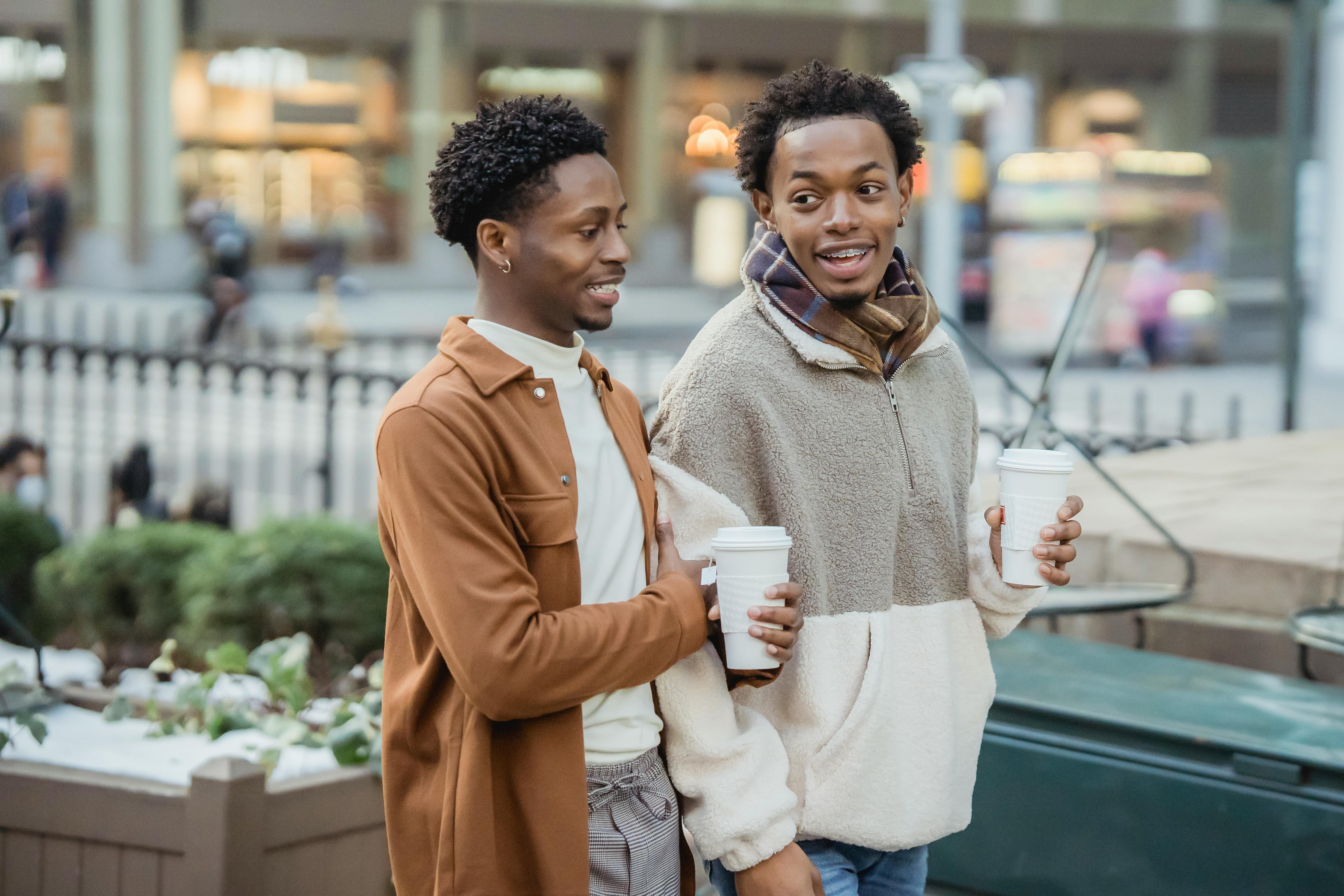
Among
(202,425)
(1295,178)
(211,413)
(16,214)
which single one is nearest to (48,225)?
(16,214)

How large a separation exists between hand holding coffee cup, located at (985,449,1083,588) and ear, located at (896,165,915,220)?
0.39 m

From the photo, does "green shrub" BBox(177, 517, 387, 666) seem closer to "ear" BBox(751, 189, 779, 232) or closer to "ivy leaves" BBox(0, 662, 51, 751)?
"ivy leaves" BBox(0, 662, 51, 751)

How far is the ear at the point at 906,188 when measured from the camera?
2.01 metres

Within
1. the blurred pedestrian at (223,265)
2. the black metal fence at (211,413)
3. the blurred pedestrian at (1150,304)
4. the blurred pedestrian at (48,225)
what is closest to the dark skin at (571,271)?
the black metal fence at (211,413)

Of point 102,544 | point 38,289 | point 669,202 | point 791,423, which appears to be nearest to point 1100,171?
point 669,202

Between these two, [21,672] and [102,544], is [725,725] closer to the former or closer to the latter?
[21,672]

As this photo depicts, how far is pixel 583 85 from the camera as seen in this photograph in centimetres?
2688

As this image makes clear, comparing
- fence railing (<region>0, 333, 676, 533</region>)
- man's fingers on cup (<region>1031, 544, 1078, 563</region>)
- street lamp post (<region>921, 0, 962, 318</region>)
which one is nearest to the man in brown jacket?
man's fingers on cup (<region>1031, 544, 1078, 563</region>)

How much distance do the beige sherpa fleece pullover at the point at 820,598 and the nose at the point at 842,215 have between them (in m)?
0.15

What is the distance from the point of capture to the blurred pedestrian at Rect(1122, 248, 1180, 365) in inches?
741

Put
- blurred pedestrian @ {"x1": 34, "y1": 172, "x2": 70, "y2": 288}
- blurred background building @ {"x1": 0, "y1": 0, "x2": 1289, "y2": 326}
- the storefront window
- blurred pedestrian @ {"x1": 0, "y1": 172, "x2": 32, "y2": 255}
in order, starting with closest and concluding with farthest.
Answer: blurred pedestrian @ {"x1": 0, "y1": 172, "x2": 32, "y2": 255}, blurred pedestrian @ {"x1": 34, "y1": 172, "x2": 70, "y2": 288}, blurred background building @ {"x1": 0, "y1": 0, "x2": 1289, "y2": 326}, the storefront window

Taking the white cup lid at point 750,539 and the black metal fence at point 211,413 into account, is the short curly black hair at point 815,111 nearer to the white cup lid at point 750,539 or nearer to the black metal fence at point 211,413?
the white cup lid at point 750,539

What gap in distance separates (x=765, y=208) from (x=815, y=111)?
17cm

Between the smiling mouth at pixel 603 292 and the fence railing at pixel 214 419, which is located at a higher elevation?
the smiling mouth at pixel 603 292
